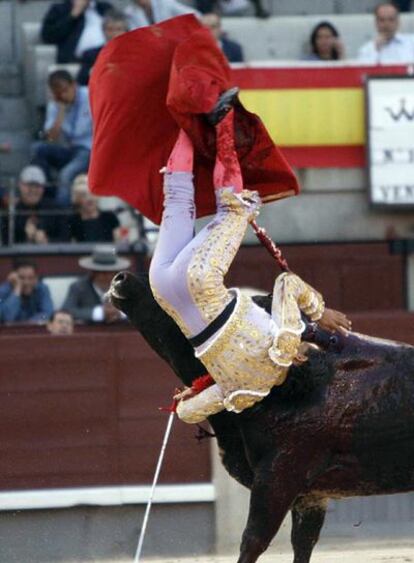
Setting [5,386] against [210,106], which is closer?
[210,106]

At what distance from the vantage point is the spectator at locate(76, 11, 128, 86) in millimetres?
10586

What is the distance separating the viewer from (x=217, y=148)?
18.3ft

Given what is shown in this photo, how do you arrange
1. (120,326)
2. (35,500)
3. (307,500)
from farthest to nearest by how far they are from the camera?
(120,326), (35,500), (307,500)

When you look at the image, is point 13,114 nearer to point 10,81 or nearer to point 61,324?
point 10,81

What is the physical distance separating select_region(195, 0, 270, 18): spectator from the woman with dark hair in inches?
30.0

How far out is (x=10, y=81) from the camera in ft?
39.0

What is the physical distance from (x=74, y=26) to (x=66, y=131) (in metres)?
0.97

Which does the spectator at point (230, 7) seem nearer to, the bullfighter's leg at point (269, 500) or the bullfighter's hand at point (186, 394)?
the bullfighter's hand at point (186, 394)

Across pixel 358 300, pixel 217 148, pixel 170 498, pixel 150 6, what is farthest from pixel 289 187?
pixel 150 6

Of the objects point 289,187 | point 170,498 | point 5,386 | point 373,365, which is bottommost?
point 170,498

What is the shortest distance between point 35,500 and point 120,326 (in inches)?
43.2

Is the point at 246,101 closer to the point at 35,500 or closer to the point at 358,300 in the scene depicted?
the point at 358,300

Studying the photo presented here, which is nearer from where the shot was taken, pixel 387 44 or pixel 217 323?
pixel 217 323

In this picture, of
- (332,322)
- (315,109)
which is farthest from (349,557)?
(315,109)
